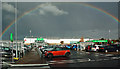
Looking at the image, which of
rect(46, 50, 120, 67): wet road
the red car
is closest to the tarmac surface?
rect(46, 50, 120, 67): wet road

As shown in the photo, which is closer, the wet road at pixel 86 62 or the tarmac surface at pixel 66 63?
the tarmac surface at pixel 66 63

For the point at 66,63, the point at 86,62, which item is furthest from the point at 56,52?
the point at 86,62

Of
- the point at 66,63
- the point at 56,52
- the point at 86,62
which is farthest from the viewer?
the point at 56,52

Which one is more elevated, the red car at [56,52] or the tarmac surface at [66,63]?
the red car at [56,52]

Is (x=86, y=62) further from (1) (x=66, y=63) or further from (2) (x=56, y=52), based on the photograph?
(2) (x=56, y=52)

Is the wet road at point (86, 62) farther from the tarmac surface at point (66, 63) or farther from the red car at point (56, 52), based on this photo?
the red car at point (56, 52)

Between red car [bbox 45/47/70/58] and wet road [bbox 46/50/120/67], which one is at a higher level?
red car [bbox 45/47/70/58]

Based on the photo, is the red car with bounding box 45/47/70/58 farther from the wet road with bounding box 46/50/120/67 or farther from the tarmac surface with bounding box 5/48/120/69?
the tarmac surface with bounding box 5/48/120/69

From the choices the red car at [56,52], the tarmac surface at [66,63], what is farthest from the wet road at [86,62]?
the red car at [56,52]

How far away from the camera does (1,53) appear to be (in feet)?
62.5

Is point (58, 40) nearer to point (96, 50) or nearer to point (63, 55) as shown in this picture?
point (96, 50)

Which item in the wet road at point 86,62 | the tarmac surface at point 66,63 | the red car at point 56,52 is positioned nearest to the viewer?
the tarmac surface at point 66,63

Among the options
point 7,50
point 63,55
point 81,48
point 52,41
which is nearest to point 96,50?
point 81,48

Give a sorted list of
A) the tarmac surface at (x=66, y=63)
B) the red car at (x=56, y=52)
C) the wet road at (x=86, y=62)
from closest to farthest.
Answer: the tarmac surface at (x=66, y=63) → the wet road at (x=86, y=62) → the red car at (x=56, y=52)
